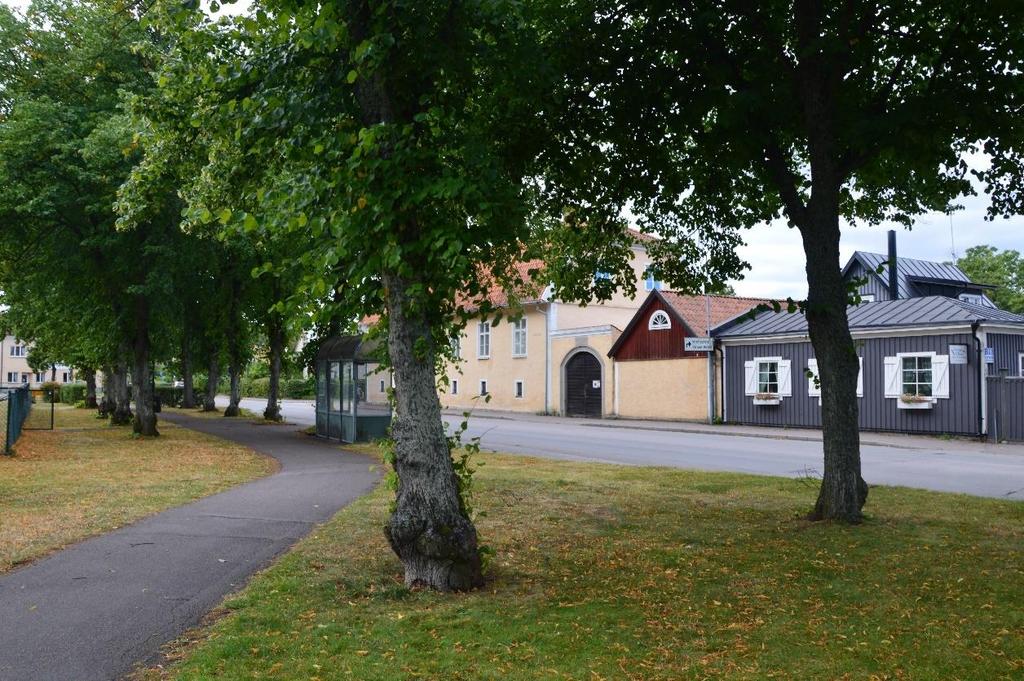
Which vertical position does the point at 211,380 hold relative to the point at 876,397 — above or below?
above

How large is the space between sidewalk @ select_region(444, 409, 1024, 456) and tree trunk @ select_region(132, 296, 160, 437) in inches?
590

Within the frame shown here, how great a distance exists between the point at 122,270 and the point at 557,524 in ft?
54.3

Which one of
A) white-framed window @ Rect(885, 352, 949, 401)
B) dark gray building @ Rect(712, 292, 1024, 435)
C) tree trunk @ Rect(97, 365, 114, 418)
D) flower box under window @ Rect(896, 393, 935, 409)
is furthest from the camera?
tree trunk @ Rect(97, 365, 114, 418)

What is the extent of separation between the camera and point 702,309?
1385 inches

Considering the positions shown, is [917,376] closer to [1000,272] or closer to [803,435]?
[803,435]

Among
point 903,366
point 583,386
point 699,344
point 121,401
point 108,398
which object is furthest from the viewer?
point 583,386

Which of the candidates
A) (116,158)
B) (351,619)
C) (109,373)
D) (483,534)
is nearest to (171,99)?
(483,534)

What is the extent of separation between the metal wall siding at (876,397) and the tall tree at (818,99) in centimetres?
1221

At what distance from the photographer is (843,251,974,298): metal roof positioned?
38.8 metres

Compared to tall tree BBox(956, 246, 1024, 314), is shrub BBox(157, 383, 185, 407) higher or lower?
lower

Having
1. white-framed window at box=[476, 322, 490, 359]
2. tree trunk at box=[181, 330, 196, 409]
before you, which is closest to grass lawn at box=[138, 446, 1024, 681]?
tree trunk at box=[181, 330, 196, 409]

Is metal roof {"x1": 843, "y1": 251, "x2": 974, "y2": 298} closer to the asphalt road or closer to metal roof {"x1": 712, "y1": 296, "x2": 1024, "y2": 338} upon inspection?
metal roof {"x1": 712, "y1": 296, "x2": 1024, "y2": 338}

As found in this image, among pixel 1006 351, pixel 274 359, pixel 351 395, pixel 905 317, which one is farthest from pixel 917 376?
pixel 274 359

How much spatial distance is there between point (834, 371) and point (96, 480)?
11.1 metres
